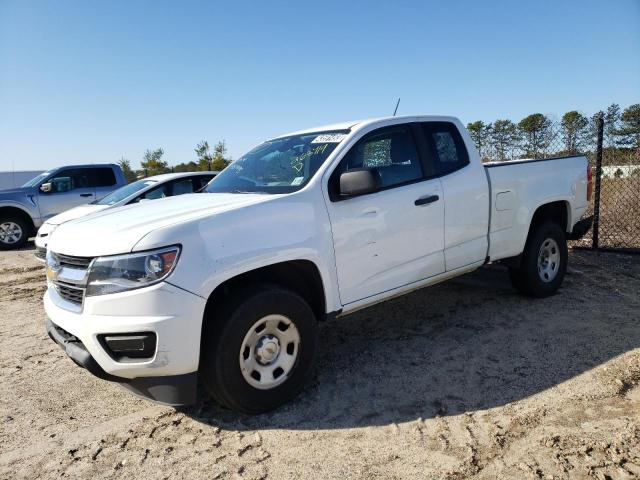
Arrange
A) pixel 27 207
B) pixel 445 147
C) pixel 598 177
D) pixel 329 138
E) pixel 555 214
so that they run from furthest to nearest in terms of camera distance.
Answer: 1. pixel 27 207
2. pixel 598 177
3. pixel 555 214
4. pixel 445 147
5. pixel 329 138

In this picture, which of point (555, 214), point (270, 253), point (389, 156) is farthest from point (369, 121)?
point (555, 214)

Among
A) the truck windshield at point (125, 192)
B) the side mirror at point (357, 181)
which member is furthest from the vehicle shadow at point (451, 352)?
the truck windshield at point (125, 192)

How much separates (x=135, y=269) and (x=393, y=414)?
1.79 meters

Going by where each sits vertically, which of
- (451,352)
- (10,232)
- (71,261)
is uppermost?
(71,261)

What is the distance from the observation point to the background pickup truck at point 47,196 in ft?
35.1

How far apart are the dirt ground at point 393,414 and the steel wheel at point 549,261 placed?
0.53m

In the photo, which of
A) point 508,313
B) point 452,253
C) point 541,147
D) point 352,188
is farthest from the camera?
point 541,147

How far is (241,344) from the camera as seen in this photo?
279 cm

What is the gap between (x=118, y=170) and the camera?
11.6m

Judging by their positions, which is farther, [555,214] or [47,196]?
[47,196]

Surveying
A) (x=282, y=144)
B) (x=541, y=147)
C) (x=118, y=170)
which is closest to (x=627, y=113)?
(x=541, y=147)

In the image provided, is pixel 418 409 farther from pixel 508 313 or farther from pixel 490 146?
pixel 490 146

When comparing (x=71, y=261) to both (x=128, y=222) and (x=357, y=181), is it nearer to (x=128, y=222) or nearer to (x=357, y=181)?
(x=128, y=222)

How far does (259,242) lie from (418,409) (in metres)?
1.47
